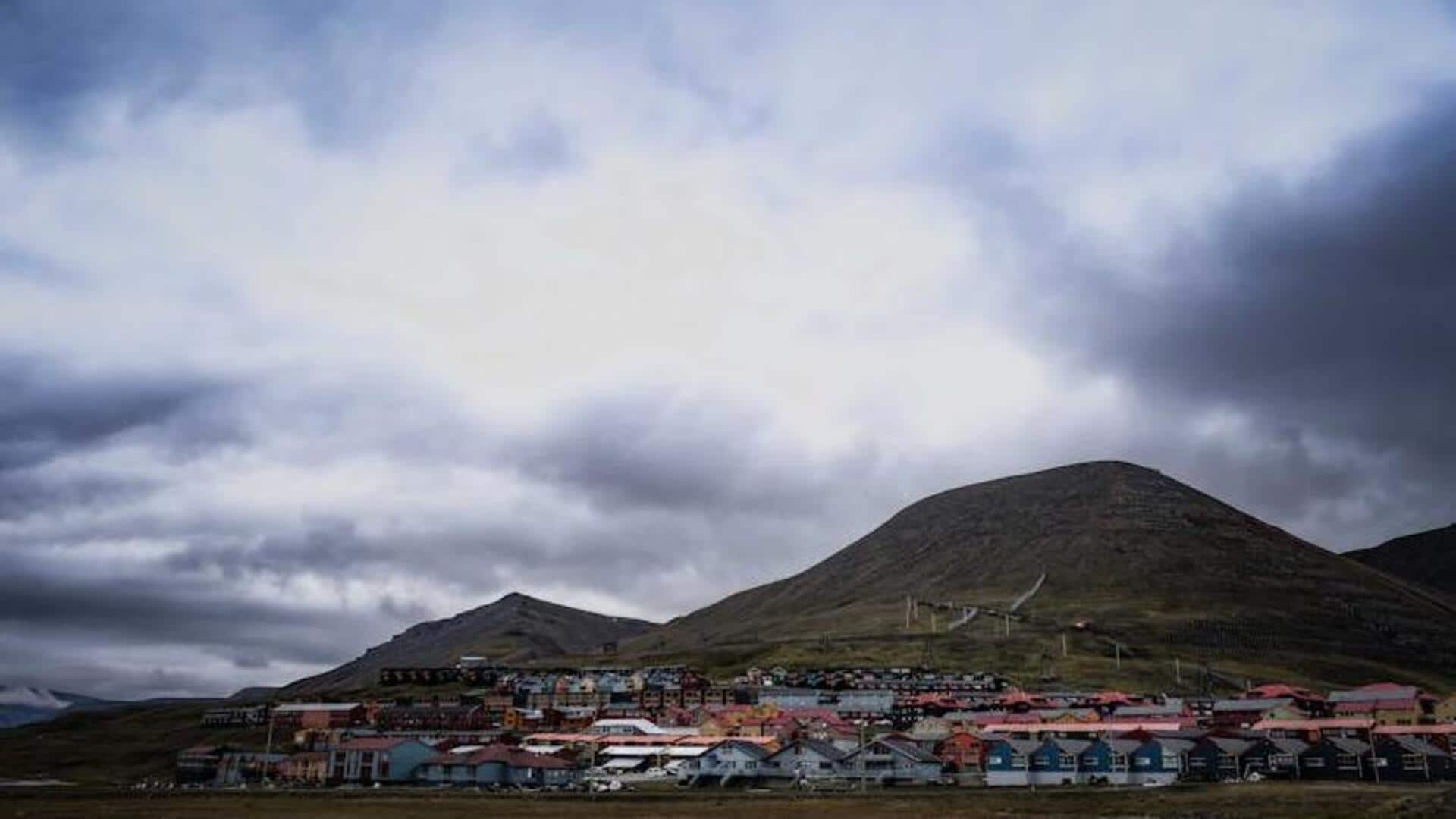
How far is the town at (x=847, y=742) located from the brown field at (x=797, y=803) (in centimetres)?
1019

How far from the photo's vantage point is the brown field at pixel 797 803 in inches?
3066

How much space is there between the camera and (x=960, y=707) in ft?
534

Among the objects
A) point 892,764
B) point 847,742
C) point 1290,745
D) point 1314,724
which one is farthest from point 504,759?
point 1314,724

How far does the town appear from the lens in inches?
4200

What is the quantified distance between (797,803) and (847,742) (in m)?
36.0

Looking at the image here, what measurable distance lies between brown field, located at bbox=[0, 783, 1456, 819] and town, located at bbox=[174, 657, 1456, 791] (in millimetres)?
10190

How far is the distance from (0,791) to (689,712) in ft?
266

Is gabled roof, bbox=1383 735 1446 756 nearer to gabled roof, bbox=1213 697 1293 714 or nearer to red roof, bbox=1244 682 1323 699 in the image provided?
gabled roof, bbox=1213 697 1293 714

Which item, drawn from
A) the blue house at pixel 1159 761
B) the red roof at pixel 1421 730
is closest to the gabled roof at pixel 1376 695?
the red roof at pixel 1421 730

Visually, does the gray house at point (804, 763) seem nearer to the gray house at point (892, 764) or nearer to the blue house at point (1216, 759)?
the gray house at point (892, 764)

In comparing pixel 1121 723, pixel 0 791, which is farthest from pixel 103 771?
pixel 1121 723

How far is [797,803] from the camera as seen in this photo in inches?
3447

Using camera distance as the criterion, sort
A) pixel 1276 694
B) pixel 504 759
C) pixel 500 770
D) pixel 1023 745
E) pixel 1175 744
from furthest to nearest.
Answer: pixel 1276 694 < pixel 504 759 < pixel 500 770 < pixel 1023 745 < pixel 1175 744

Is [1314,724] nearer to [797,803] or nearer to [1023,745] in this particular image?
[1023,745]
